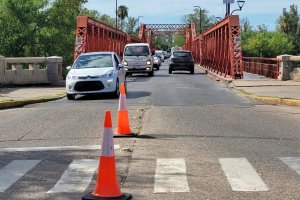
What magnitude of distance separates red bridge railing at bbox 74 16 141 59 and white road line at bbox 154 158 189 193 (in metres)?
22.4

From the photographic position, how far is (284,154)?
331 inches

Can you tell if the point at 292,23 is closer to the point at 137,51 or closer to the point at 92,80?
the point at 137,51

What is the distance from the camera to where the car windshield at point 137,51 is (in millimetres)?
35000

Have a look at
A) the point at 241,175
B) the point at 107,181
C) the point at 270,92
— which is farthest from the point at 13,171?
the point at 270,92

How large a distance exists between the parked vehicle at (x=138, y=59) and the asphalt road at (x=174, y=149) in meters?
18.9

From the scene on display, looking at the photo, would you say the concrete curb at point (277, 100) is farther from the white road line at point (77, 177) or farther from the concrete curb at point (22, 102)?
the white road line at point (77, 177)

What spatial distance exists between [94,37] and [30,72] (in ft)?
35.2

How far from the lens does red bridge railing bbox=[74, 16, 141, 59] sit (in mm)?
30172

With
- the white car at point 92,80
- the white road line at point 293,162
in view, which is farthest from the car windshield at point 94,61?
the white road line at point 293,162

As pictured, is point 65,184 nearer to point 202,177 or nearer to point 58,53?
point 202,177

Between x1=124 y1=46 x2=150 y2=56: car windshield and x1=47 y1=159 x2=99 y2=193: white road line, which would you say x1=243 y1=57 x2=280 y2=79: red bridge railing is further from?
x1=47 y1=159 x2=99 y2=193: white road line

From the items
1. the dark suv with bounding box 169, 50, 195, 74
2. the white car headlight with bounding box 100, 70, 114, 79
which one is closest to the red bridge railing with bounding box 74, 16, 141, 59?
the dark suv with bounding box 169, 50, 195, 74

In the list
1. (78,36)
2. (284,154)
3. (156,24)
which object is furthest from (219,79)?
(156,24)

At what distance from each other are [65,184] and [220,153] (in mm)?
2819
